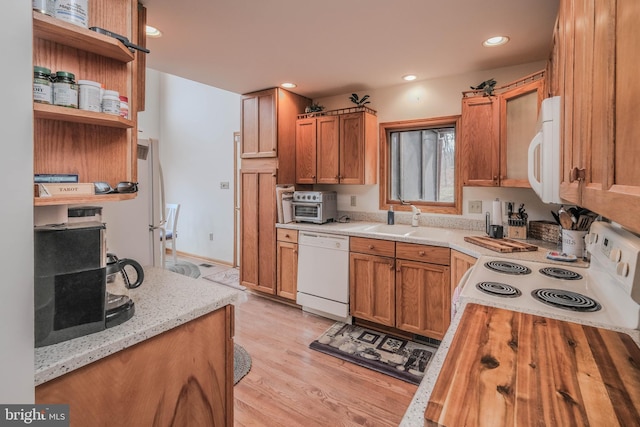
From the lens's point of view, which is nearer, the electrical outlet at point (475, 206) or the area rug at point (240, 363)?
the area rug at point (240, 363)

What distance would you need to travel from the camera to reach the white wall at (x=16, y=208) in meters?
0.63

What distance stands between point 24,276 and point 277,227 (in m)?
2.82

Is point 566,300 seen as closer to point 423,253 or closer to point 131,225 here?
→ point 423,253

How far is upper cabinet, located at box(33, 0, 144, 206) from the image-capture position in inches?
43.0

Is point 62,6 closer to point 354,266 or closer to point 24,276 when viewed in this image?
point 24,276

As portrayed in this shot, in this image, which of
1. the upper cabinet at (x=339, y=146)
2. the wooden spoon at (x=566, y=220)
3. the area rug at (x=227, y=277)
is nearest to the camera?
the wooden spoon at (x=566, y=220)

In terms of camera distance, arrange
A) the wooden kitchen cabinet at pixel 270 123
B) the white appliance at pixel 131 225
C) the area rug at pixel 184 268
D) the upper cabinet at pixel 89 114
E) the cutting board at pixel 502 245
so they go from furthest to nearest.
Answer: the area rug at pixel 184 268
the wooden kitchen cabinet at pixel 270 123
the cutting board at pixel 502 245
the white appliance at pixel 131 225
the upper cabinet at pixel 89 114

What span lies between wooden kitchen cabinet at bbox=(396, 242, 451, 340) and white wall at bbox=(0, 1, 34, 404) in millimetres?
2404

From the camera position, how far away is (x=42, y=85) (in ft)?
3.31

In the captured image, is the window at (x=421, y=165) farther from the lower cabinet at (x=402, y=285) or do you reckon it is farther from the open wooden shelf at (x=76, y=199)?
the open wooden shelf at (x=76, y=199)

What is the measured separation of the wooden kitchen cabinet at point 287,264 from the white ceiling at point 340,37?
64.0 inches

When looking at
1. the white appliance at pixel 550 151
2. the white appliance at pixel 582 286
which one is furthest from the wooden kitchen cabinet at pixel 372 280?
the white appliance at pixel 550 151

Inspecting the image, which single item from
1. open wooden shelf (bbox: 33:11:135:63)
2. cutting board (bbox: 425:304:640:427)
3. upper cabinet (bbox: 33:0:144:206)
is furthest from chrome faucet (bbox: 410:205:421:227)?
open wooden shelf (bbox: 33:11:135:63)

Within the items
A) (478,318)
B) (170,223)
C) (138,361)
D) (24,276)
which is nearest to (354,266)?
(478,318)
